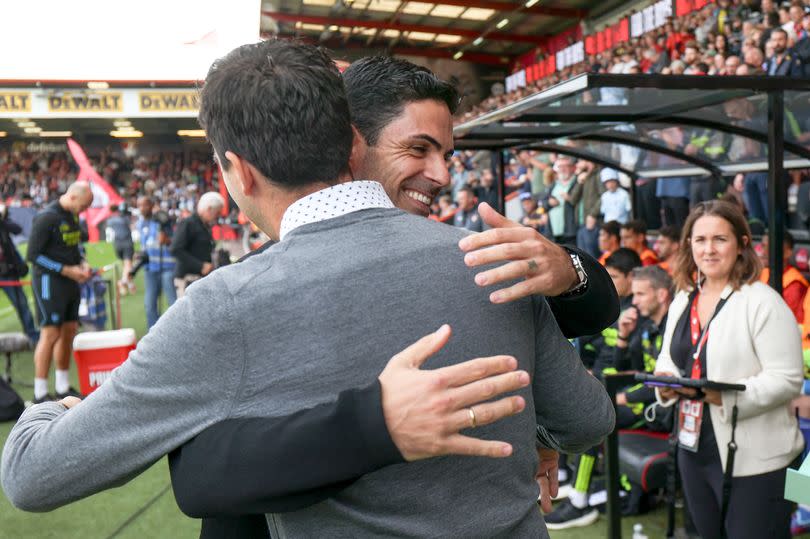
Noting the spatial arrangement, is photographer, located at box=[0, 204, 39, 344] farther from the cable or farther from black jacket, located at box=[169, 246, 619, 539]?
black jacket, located at box=[169, 246, 619, 539]

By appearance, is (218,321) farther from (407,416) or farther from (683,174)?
(683,174)

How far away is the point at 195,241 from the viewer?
8.10 metres

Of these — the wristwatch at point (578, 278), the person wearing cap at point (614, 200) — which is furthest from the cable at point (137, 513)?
the person wearing cap at point (614, 200)

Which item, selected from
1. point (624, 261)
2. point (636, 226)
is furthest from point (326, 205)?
point (636, 226)

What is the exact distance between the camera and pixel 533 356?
1.17 m

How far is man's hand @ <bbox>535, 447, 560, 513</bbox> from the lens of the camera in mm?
1472

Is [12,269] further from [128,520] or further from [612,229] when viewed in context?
[612,229]

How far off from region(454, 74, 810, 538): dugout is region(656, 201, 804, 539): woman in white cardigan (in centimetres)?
37

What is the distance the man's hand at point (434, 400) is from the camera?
907mm

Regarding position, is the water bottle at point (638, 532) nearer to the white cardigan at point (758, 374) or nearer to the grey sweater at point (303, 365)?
the white cardigan at point (758, 374)

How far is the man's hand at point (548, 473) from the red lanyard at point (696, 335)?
156 cm

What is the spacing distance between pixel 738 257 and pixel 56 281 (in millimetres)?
5263

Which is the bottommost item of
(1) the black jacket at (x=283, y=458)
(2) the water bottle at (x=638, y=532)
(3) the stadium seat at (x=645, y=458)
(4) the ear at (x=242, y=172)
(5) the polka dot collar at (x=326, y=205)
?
(2) the water bottle at (x=638, y=532)

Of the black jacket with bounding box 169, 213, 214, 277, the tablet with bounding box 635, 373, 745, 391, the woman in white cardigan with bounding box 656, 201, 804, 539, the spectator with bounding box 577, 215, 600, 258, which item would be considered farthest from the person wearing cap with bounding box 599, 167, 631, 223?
the tablet with bounding box 635, 373, 745, 391
